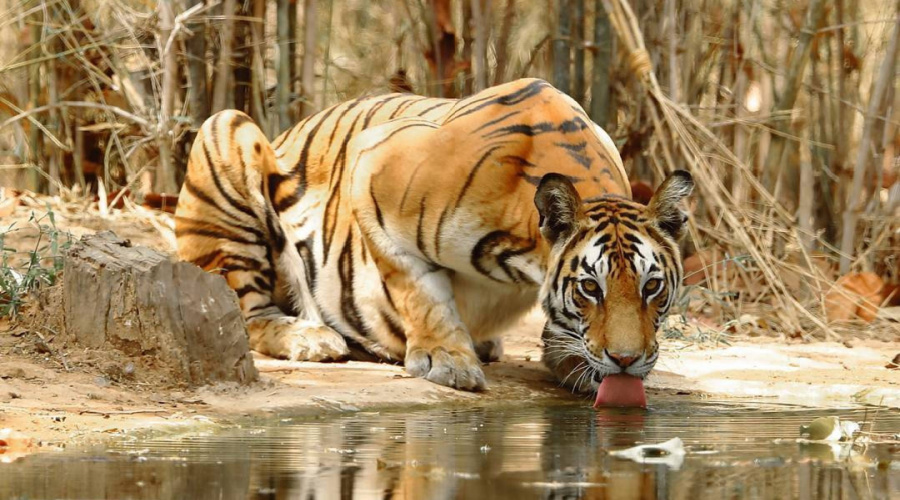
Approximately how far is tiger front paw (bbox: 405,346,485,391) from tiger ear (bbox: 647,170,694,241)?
3.49 feet

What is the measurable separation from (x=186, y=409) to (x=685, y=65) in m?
5.37

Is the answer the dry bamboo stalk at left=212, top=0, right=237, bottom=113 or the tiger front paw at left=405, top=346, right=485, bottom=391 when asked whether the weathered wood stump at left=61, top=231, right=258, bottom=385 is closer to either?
the tiger front paw at left=405, top=346, right=485, bottom=391

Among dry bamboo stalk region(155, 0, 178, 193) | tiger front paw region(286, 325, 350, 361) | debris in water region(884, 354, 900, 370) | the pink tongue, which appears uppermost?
dry bamboo stalk region(155, 0, 178, 193)

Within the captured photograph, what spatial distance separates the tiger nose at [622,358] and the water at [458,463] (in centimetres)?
27

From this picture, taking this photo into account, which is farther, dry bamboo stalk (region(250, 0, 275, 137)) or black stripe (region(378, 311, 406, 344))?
dry bamboo stalk (region(250, 0, 275, 137))

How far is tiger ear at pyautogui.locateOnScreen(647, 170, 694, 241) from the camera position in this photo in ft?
18.1

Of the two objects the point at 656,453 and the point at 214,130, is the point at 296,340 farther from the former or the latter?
the point at 656,453

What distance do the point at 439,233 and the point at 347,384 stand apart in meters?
0.85

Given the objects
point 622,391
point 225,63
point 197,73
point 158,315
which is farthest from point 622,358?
point 197,73

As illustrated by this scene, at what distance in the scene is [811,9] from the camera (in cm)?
876

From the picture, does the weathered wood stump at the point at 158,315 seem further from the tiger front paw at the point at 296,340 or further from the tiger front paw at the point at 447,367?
the tiger front paw at the point at 296,340

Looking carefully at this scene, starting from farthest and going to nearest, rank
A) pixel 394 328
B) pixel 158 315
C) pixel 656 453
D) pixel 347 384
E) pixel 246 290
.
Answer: pixel 246 290 < pixel 394 328 < pixel 347 384 < pixel 158 315 < pixel 656 453

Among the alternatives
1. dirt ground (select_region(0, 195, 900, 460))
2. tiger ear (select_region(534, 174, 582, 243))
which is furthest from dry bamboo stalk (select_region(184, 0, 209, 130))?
tiger ear (select_region(534, 174, 582, 243))

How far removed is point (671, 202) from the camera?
219 inches
